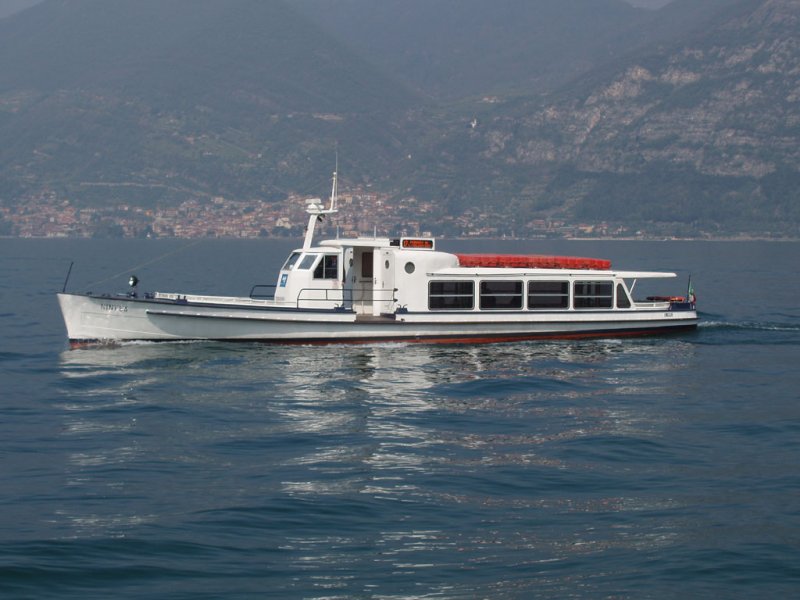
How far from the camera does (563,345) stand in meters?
39.8

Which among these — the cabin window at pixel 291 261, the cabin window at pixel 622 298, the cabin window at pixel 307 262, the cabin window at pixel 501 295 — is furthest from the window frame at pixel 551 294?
the cabin window at pixel 291 261

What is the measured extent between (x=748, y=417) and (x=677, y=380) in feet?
19.4

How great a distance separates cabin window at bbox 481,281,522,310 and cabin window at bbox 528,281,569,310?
465 millimetres

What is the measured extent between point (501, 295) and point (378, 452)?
18196 millimetres

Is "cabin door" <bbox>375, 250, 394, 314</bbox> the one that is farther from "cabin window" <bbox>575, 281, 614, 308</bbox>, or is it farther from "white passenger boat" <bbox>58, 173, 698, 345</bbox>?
"cabin window" <bbox>575, 281, 614, 308</bbox>

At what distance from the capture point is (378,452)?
22828 mm

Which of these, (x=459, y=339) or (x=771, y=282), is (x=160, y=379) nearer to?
(x=459, y=339)

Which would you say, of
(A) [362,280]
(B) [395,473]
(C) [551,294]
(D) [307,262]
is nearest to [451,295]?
(A) [362,280]

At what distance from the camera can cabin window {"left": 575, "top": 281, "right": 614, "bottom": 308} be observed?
41188 millimetres

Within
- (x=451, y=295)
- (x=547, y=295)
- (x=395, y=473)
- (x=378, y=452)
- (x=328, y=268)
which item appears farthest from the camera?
(x=547, y=295)

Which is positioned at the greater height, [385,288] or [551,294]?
[385,288]

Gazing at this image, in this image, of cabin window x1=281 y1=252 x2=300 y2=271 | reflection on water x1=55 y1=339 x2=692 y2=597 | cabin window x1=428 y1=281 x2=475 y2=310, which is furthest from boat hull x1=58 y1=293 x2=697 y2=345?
cabin window x1=281 y1=252 x2=300 y2=271

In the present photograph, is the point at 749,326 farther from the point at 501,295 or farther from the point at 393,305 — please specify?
the point at 393,305

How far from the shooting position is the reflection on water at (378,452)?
17141 millimetres
